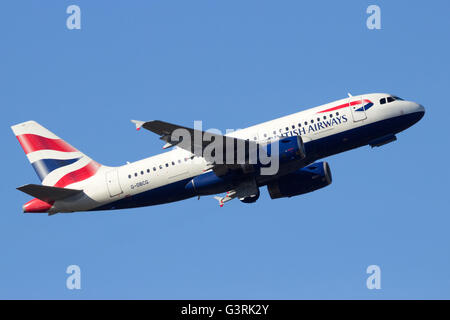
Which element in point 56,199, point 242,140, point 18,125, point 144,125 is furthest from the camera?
point 18,125

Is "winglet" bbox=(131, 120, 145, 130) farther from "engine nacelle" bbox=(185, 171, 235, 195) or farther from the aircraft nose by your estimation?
→ the aircraft nose

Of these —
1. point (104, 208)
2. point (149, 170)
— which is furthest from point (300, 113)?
point (104, 208)

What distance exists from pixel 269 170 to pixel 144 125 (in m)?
10.1

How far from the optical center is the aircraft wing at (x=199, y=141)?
49.9 m

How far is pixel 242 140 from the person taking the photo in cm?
5241

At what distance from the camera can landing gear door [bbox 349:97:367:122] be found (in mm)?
53950

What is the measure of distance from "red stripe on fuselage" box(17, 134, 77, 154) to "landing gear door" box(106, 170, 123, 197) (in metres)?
4.96

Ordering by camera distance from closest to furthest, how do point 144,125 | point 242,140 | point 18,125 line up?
point 144,125, point 242,140, point 18,125

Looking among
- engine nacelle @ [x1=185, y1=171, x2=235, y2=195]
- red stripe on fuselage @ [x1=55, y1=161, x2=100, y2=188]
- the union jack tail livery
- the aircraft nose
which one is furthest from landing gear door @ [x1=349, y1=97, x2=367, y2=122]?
red stripe on fuselage @ [x1=55, y1=161, x2=100, y2=188]

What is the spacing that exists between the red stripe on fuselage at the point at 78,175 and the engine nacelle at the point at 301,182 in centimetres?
1364

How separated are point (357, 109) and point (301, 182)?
25.4ft

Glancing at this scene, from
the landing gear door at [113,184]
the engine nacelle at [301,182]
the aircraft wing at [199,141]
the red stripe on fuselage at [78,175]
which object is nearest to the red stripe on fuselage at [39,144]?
the red stripe on fuselage at [78,175]

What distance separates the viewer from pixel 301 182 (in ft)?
192

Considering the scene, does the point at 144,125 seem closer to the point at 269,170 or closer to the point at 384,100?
the point at 269,170
